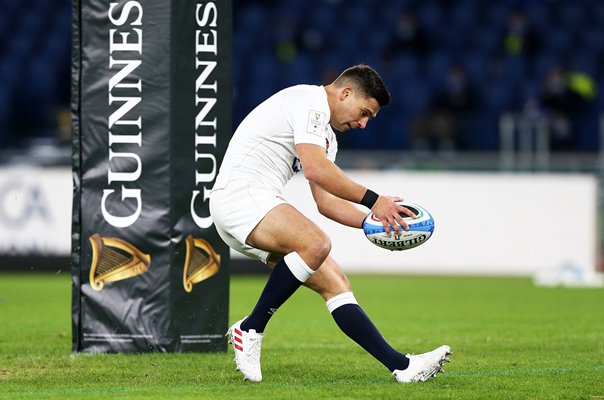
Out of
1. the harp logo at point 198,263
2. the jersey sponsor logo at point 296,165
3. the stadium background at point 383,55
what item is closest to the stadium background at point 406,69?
the stadium background at point 383,55

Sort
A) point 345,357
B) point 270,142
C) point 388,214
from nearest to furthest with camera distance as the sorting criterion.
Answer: point 388,214
point 270,142
point 345,357

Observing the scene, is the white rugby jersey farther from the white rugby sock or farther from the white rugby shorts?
the white rugby sock

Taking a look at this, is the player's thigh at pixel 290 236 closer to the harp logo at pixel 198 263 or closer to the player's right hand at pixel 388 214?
the player's right hand at pixel 388 214

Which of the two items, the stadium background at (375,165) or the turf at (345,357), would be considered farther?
the stadium background at (375,165)

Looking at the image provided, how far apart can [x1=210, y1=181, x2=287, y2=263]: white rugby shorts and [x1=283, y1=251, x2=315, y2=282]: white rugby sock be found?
0.30 meters

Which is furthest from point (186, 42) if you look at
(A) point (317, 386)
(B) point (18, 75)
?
(B) point (18, 75)

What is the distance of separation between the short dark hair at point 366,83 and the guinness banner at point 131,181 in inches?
71.5

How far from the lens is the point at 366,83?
7.16 metres

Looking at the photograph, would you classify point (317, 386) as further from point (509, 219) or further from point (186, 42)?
point (509, 219)

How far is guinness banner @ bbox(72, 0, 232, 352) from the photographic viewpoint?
855 centimetres

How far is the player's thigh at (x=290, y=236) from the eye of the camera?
22.6 feet

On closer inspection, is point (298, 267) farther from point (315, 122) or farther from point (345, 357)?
point (345, 357)

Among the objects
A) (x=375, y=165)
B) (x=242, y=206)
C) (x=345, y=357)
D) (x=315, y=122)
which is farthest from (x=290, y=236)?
(x=375, y=165)

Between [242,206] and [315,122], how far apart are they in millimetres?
666
